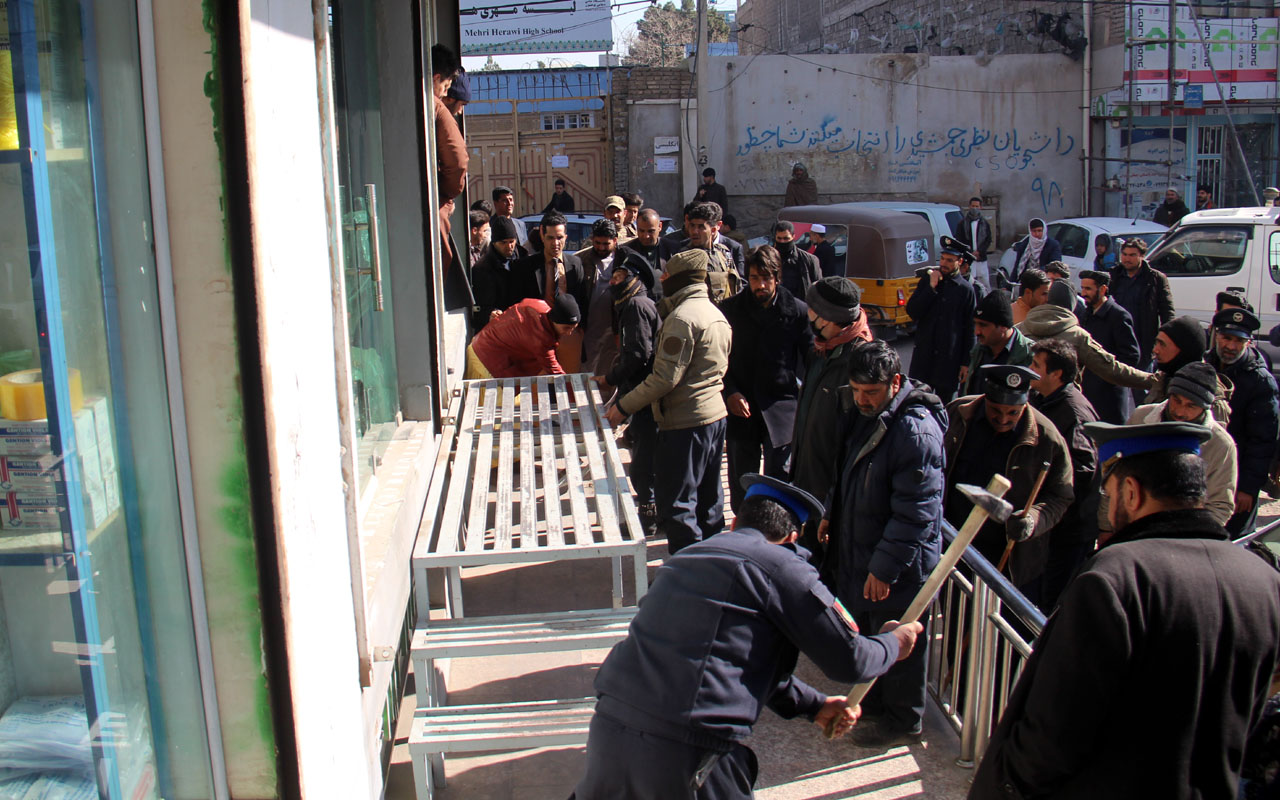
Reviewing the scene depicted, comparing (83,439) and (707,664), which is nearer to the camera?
(83,439)

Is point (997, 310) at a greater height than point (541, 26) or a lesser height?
lesser

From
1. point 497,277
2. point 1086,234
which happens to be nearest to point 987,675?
point 497,277

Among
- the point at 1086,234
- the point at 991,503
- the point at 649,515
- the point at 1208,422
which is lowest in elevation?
the point at 649,515

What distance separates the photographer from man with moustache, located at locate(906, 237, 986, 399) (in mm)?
7059

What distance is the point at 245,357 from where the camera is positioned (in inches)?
74.2

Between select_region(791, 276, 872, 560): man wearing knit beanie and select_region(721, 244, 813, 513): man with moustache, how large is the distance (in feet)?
2.57

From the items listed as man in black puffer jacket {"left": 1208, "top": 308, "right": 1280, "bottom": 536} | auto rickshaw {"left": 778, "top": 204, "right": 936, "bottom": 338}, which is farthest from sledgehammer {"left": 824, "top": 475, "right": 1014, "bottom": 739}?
auto rickshaw {"left": 778, "top": 204, "right": 936, "bottom": 338}

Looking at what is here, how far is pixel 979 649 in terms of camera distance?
12.4 feet

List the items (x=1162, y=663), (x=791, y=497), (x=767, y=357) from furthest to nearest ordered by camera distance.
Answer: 1. (x=767, y=357)
2. (x=791, y=497)
3. (x=1162, y=663)

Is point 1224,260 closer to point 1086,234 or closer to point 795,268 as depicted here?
point 1086,234

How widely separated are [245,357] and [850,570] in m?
2.65

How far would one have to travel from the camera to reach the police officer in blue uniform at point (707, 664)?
2.39m

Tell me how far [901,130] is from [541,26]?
9626 mm

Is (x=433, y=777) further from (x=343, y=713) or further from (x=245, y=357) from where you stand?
(x=245, y=357)
